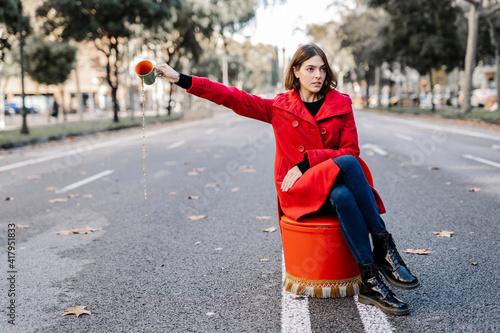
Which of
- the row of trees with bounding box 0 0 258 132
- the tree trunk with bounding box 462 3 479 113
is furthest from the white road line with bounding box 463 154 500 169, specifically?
the tree trunk with bounding box 462 3 479 113

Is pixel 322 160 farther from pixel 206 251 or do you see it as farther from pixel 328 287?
pixel 206 251

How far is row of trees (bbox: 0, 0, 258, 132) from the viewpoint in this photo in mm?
23281

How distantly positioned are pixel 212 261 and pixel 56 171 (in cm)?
672

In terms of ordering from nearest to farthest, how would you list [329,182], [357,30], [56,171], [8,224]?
1. [329,182]
2. [8,224]
3. [56,171]
4. [357,30]

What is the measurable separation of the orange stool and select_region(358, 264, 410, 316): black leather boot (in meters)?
0.13

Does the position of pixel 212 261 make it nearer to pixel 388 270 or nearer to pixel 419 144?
pixel 388 270

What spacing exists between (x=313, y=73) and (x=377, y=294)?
144cm

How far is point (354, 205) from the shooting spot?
3.04 m

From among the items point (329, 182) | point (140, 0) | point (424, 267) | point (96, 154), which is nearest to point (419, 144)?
point (96, 154)

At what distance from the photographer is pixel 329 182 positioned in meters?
3.08

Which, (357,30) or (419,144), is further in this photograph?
(357,30)

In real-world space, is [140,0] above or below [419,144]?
above

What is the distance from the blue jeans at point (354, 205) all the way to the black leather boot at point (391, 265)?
0.11 meters

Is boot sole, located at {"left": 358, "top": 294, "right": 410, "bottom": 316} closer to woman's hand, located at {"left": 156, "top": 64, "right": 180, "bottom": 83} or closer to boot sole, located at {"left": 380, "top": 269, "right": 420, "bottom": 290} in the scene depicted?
boot sole, located at {"left": 380, "top": 269, "right": 420, "bottom": 290}
